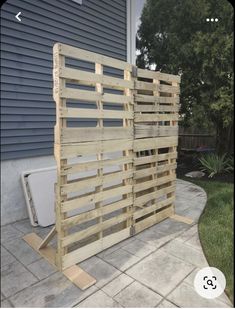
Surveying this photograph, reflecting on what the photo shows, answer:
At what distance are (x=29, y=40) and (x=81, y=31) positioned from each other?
→ 1059mm

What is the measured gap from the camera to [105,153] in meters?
3.07

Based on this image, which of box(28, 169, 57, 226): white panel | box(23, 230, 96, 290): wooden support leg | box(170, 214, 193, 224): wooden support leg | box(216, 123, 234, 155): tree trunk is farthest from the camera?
box(170, 214, 193, 224): wooden support leg

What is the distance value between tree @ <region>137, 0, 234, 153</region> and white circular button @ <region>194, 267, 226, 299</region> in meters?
3.69

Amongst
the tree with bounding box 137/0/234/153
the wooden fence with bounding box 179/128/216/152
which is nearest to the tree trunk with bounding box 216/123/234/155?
the wooden fence with bounding box 179/128/216/152

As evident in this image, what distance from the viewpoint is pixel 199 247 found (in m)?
3.27

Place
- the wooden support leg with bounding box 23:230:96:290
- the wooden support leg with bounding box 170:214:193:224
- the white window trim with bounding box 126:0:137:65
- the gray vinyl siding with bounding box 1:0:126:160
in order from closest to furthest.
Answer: the wooden support leg with bounding box 23:230:96:290, the gray vinyl siding with bounding box 1:0:126:160, the wooden support leg with bounding box 170:214:193:224, the white window trim with bounding box 126:0:137:65

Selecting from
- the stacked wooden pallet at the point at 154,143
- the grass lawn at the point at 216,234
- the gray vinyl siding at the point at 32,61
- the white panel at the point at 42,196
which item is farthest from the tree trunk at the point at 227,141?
the gray vinyl siding at the point at 32,61

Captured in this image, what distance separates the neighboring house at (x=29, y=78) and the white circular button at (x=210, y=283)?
2756 millimetres

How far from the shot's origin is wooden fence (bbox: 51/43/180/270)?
2.63 m

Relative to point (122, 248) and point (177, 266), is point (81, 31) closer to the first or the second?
point (122, 248)

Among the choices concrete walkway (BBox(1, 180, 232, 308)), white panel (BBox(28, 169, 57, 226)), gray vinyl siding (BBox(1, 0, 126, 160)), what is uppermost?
gray vinyl siding (BBox(1, 0, 126, 160))

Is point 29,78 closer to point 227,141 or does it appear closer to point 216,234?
point 227,141

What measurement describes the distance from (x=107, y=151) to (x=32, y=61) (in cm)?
196

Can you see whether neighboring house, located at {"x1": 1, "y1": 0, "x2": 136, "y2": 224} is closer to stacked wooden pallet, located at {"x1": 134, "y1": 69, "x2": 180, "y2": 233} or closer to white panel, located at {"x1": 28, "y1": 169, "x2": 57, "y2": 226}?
white panel, located at {"x1": 28, "y1": 169, "x2": 57, "y2": 226}
